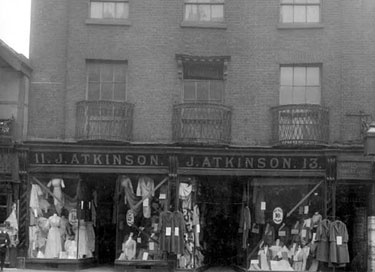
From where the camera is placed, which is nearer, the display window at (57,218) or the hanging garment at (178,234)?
the hanging garment at (178,234)

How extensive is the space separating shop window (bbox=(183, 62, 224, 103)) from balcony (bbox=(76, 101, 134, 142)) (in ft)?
6.42

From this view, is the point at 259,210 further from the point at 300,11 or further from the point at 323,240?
the point at 300,11

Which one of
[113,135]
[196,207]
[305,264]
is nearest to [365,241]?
[305,264]

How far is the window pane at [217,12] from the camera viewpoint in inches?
864

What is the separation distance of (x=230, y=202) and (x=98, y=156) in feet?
15.2

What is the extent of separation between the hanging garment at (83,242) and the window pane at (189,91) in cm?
481

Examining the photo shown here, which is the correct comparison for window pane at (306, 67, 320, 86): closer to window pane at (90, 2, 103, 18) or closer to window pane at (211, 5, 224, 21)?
window pane at (211, 5, 224, 21)

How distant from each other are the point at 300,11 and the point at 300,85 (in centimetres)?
222

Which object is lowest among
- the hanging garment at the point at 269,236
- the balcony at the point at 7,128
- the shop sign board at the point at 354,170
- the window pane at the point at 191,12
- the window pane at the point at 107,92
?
the hanging garment at the point at 269,236

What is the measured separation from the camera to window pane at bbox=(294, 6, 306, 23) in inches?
860

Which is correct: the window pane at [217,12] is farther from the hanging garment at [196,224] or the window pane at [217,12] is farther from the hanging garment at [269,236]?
the hanging garment at [269,236]

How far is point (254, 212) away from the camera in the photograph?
21422 millimetres

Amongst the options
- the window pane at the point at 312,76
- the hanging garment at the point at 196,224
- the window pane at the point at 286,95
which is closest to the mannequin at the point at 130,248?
the hanging garment at the point at 196,224

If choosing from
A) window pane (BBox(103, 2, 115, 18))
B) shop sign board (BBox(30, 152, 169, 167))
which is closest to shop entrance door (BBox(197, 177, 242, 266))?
shop sign board (BBox(30, 152, 169, 167))
